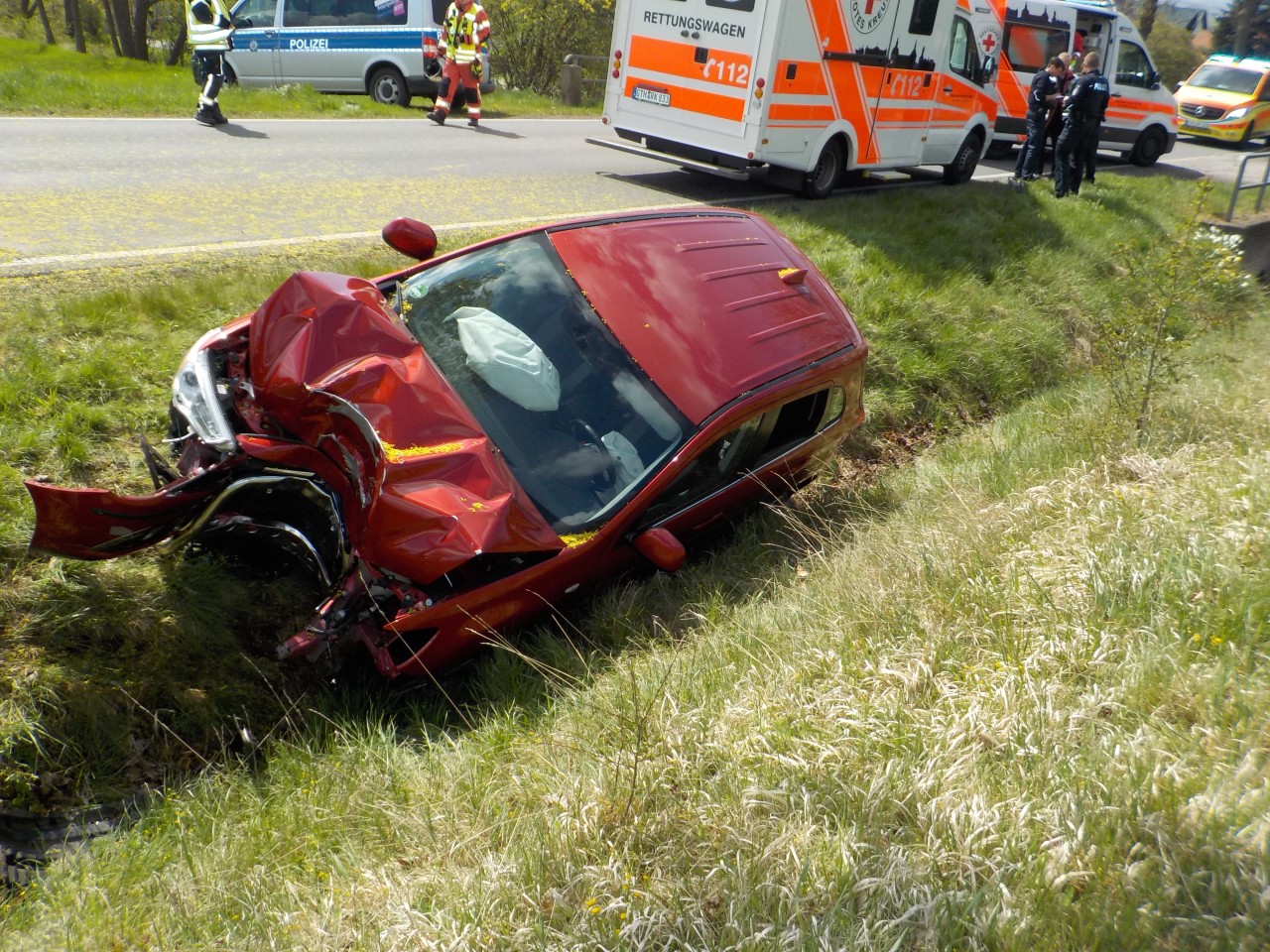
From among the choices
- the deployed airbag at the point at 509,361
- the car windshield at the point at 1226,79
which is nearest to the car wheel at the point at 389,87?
the deployed airbag at the point at 509,361

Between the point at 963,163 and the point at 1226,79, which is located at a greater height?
the point at 1226,79

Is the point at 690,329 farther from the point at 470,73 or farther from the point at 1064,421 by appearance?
the point at 470,73

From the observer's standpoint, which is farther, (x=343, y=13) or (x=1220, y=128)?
(x=1220, y=128)

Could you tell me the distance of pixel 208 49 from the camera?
469 inches

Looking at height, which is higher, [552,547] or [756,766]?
[552,547]

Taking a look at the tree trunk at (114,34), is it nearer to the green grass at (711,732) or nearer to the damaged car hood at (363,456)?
the green grass at (711,732)

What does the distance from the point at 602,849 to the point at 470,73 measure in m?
13.8

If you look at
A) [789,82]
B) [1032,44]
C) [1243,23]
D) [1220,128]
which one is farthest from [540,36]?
[1243,23]

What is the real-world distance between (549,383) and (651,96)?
8.46 meters

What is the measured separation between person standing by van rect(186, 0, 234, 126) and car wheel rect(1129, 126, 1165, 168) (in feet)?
55.1

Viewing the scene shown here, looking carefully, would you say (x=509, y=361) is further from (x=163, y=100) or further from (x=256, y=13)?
(x=256, y=13)

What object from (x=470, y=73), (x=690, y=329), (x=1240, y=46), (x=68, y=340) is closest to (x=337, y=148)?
(x=470, y=73)

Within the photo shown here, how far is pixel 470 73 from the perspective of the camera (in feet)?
47.5

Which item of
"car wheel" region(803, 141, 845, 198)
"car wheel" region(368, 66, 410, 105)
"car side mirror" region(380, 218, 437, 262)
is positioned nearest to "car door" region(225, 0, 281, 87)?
"car wheel" region(368, 66, 410, 105)
